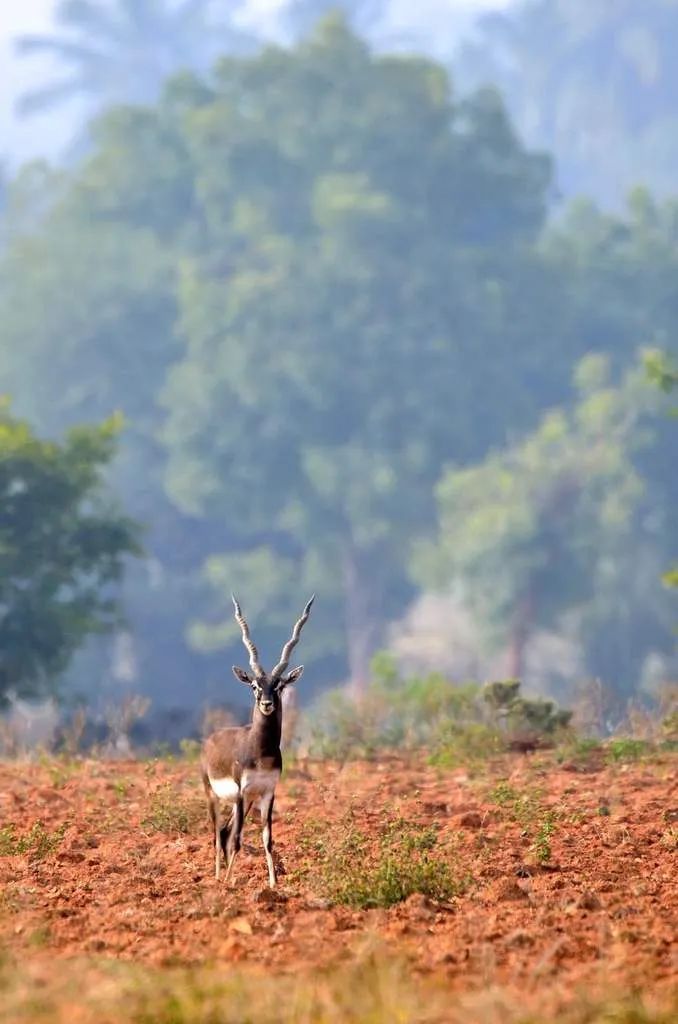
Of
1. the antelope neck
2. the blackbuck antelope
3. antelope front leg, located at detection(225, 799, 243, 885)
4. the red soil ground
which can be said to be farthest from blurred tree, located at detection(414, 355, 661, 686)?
antelope front leg, located at detection(225, 799, 243, 885)

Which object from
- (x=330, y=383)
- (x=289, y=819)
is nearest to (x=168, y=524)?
(x=330, y=383)

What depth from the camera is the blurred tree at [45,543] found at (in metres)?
30.1

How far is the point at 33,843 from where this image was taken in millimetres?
10352

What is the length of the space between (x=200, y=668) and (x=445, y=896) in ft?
144

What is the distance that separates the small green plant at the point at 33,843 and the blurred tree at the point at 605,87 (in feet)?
289

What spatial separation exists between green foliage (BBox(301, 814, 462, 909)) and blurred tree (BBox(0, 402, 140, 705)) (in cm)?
2047

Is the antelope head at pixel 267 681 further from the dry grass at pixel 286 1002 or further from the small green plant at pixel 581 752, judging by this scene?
the small green plant at pixel 581 752

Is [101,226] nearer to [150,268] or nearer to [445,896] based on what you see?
[150,268]

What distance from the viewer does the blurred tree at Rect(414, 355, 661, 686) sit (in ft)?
151

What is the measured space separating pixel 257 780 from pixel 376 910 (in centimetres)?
110

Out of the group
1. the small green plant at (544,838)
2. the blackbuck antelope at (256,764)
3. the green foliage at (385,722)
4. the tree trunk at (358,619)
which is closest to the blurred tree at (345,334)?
the tree trunk at (358,619)

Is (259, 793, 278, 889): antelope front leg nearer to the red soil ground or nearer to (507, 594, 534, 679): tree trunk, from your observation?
the red soil ground

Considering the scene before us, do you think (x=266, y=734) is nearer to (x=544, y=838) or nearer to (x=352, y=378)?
(x=544, y=838)

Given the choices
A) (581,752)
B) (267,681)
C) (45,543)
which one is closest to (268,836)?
(267,681)
